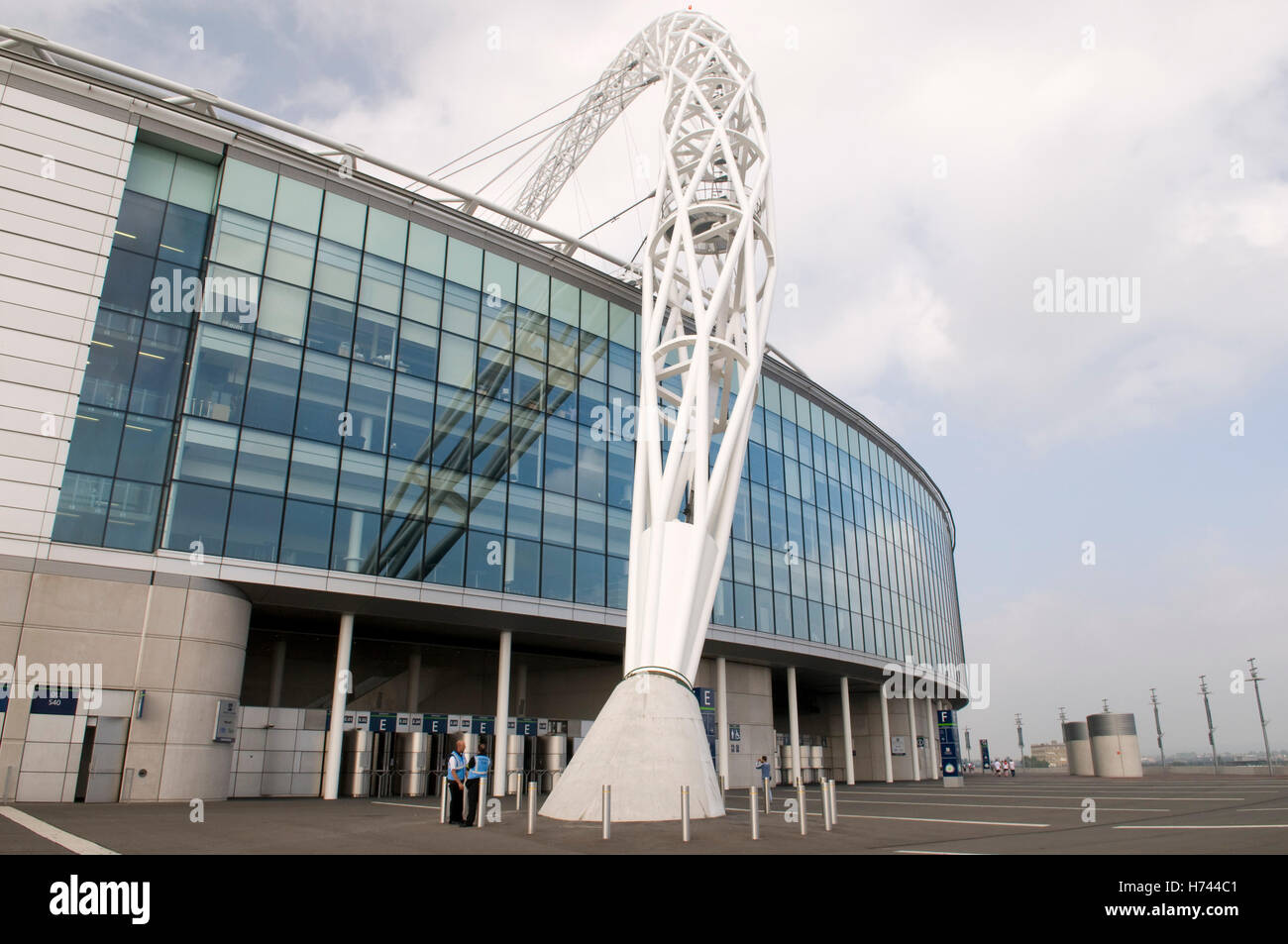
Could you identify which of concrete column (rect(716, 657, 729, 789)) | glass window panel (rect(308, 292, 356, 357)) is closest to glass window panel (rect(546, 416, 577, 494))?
glass window panel (rect(308, 292, 356, 357))

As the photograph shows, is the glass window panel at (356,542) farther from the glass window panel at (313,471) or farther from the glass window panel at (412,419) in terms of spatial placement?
the glass window panel at (412,419)

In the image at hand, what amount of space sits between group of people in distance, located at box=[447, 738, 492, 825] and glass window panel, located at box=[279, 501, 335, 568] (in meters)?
9.93

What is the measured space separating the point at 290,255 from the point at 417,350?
4545 millimetres

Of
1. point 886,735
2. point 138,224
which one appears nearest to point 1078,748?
point 886,735

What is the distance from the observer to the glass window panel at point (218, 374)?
21.9 m

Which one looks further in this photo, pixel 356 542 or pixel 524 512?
pixel 524 512

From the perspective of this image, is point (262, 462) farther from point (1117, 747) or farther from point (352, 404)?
point (1117, 747)

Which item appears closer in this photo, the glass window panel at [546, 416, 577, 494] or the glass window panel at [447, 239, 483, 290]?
the glass window panel at [447, 239, 483, 290]

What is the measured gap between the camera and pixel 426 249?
27250 mm

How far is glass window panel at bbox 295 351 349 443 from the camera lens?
76.8 ft

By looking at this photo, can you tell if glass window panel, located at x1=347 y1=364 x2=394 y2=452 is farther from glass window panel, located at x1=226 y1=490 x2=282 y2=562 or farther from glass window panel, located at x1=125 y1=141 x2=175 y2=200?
glass window panel, located at x1=125 y1=141 x2=175 y2=200
